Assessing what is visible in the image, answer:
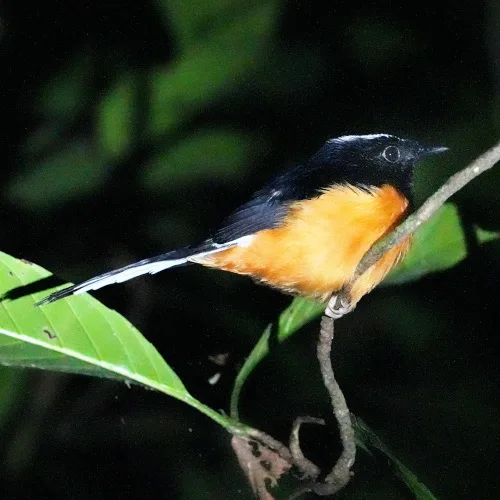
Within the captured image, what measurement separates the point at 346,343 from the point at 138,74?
105 centimetres

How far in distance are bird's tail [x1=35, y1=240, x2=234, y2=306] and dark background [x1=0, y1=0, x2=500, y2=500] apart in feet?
1.18

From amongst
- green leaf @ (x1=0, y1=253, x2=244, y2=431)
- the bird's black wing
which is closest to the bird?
the bird's black wing

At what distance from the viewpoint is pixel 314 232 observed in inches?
58.6

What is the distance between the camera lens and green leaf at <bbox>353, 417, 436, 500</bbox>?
3.37 feet

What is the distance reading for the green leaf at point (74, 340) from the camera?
1208 millimetres

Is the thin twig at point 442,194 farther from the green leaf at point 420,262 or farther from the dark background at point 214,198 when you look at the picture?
the dark background at point 214,198

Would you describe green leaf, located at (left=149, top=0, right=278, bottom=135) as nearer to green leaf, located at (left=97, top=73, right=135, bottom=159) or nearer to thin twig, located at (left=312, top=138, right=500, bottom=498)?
green leaf, located at (left=97, top=73, right=135, bottom=159)

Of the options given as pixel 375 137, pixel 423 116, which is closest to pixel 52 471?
pixel 375 137

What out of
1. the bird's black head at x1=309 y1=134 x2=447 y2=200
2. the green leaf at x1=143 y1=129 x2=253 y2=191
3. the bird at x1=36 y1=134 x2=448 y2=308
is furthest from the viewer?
the green leaf at x1=143 y1=129 x2=253 y2=191

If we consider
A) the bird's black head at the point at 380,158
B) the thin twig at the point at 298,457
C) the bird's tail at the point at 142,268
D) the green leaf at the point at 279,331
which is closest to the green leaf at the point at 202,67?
the bird's black head at the point at 380,158

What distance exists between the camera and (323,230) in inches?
58.4

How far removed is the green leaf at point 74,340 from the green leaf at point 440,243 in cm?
47

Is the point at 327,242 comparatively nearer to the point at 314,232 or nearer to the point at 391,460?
the point at 314,232

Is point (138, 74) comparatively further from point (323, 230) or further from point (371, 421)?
point (371, 421)
